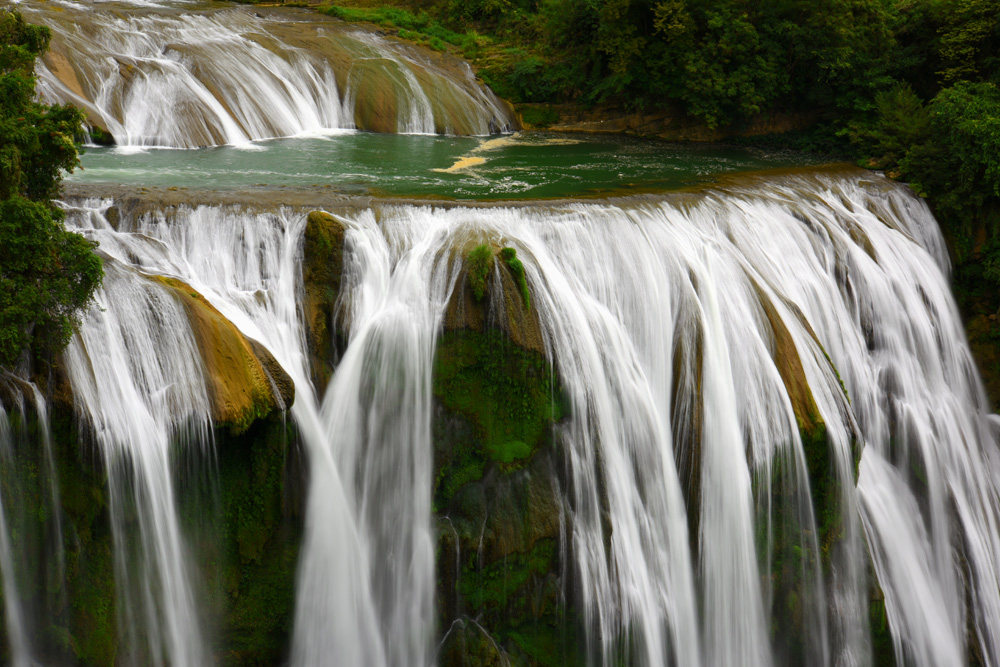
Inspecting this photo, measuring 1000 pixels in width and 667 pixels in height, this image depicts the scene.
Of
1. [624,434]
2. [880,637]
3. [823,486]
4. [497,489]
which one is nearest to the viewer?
[497,489]

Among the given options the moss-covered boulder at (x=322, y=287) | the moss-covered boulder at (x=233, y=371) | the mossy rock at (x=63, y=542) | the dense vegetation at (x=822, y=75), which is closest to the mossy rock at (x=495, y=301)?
the moss-covered boulder at (x=322, y=287)

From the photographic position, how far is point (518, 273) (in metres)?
9.60

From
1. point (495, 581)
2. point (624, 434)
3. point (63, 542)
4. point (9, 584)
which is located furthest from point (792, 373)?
point (9, 584)

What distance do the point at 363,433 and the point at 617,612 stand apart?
3.77m

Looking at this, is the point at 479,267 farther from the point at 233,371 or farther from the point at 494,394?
the point at 233,371

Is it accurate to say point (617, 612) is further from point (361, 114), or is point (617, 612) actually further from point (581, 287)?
point (361, 114)

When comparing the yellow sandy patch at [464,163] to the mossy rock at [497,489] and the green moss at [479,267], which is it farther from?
the mossy rock at [497,489]

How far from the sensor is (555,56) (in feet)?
73.5

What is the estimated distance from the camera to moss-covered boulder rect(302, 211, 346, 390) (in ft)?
30.9

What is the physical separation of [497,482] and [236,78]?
13.3 meters

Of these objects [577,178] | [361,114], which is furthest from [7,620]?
[361,114]

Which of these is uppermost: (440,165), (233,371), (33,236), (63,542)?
(440,165)

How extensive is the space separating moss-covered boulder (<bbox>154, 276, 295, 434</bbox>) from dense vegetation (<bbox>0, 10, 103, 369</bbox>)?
1.18 m

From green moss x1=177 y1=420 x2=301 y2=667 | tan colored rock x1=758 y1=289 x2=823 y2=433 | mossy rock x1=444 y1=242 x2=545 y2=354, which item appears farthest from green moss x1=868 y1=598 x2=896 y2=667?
green moss x1=177 y1=420 x2=301 y2=667
